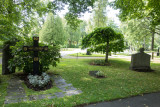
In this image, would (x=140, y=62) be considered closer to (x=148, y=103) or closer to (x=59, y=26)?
(x=148, y=103)

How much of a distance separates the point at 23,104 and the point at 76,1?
7.18 meters

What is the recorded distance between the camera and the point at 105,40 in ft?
41.1

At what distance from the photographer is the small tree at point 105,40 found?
40.3ft

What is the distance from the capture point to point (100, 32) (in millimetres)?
12461

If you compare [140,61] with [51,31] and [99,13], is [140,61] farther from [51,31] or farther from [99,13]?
[51,31]

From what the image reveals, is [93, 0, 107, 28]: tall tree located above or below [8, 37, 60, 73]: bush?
above

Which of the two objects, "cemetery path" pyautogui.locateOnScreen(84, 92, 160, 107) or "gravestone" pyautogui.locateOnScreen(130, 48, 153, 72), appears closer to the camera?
"cemetery path" pyautogui.locateOnScreen(84, 92, 160, 107)

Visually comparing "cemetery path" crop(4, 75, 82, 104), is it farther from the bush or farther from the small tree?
the small tree

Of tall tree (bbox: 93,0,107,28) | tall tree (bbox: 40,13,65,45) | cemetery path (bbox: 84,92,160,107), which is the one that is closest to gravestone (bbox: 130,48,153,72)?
cemetery path (bbox: 84,92,160,107)

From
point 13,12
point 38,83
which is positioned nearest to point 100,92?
point 38,83

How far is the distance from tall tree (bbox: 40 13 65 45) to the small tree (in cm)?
1596

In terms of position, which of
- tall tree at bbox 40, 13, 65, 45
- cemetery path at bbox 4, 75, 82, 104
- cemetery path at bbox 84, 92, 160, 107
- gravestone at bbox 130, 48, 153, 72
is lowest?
cemetery path at bbox 84, 92, 160, 107

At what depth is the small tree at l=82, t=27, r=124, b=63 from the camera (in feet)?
40.3

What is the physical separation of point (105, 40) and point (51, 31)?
18.0 meters
